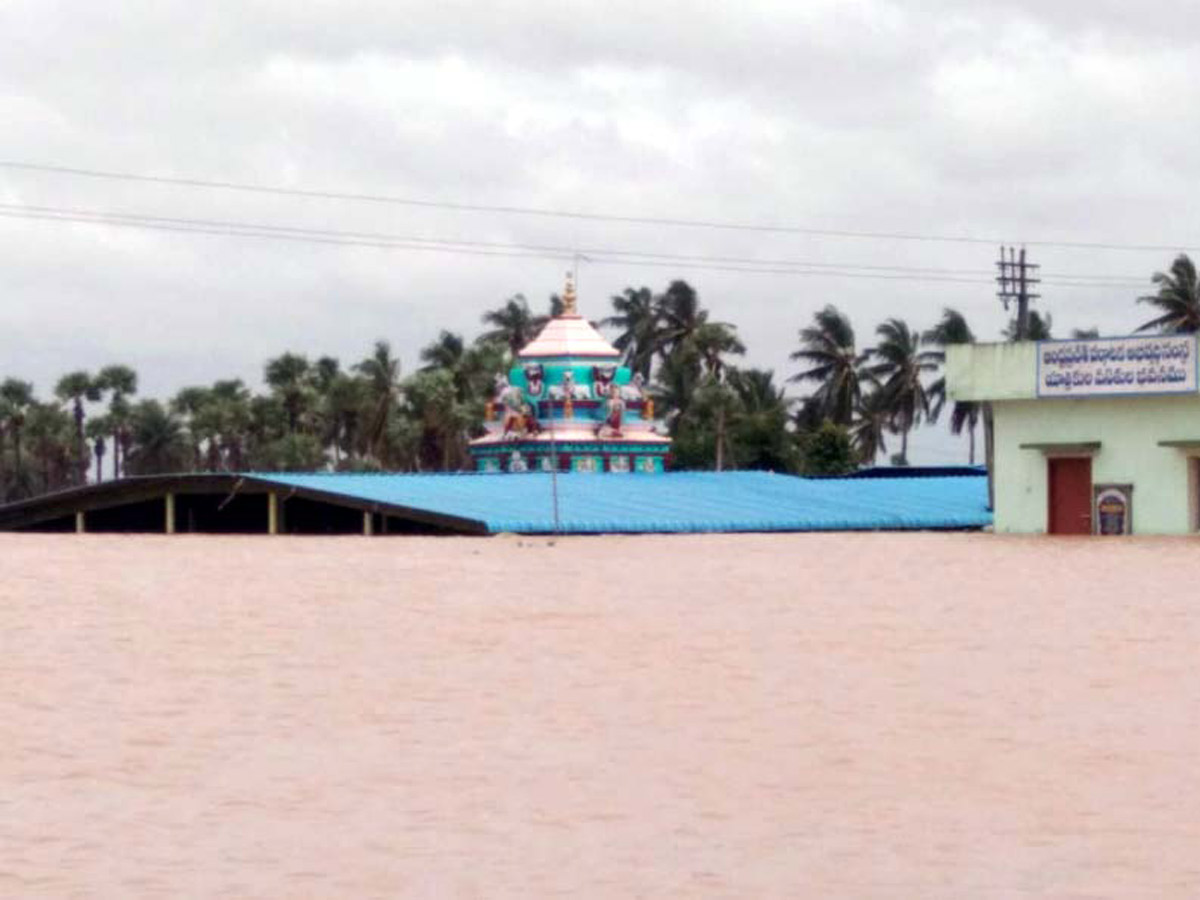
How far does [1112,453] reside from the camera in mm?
48906

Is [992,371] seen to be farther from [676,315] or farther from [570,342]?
A: [676,315]

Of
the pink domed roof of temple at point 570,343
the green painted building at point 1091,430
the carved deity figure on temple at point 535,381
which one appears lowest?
the green painted building at point 1091,430

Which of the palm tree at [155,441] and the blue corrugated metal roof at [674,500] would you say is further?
the palm tree at [155,441]

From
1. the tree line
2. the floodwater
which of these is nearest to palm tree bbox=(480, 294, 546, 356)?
the tree line

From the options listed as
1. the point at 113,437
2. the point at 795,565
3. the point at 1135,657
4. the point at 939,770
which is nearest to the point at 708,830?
the point at 939,770

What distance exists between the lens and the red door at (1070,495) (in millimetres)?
49781

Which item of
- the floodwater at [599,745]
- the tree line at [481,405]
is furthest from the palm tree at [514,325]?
the floodwater at [599,745]

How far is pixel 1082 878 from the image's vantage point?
10062 millimetres

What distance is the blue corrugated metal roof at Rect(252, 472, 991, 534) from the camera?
162ft

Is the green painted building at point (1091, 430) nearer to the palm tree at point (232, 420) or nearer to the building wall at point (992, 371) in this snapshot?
the building wall at point (992, 371)

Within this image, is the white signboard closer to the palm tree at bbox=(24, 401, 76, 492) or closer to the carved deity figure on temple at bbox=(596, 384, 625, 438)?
the carved deity figure on temple at bbox=(596, 384, 625, 438)

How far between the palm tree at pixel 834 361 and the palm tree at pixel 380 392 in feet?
47.4

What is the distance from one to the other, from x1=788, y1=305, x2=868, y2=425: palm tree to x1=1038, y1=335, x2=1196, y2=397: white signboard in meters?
36.3

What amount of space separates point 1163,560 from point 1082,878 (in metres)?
A: 28.5
